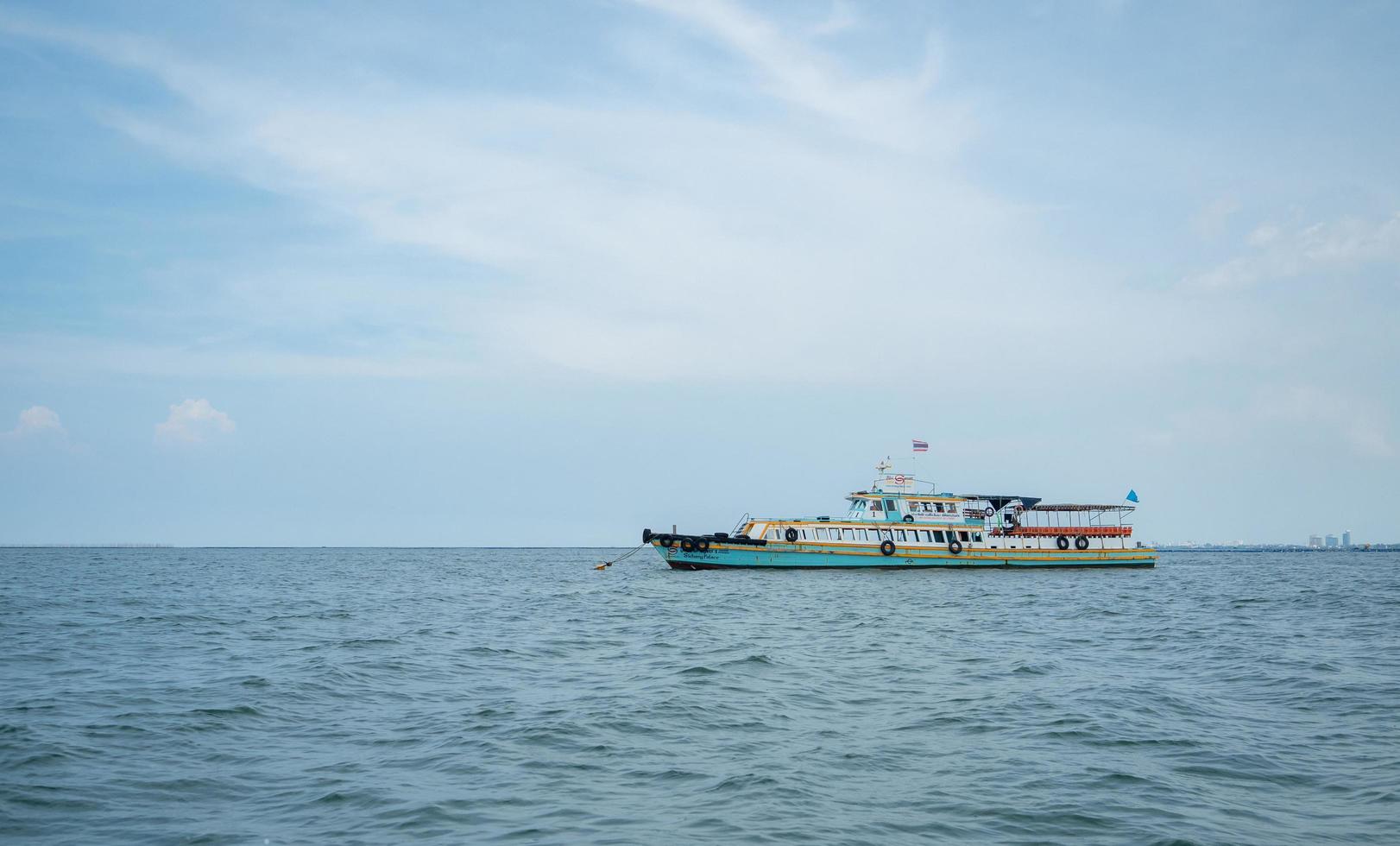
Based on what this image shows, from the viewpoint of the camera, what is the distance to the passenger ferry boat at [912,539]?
190 ft

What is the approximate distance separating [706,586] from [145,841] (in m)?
40.4

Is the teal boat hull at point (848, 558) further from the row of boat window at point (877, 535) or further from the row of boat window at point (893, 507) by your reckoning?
the row of boat window at point (893, 507)

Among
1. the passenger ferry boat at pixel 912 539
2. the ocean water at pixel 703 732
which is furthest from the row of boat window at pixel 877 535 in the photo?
the ocean water at pixel 703 732

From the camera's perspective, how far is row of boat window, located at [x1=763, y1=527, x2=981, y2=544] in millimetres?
57906

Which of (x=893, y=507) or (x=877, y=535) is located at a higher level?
(x=893, y=507)

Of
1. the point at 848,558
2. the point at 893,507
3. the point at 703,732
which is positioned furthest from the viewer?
the point at 893,507

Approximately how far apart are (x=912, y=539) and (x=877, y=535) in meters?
2.96

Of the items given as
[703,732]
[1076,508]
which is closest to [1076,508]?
[1076,508]

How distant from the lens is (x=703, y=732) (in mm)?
13992

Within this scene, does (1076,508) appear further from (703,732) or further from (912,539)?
(703,732)

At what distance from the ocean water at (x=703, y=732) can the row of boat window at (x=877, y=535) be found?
2693 centimetres

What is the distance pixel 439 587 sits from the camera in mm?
58719

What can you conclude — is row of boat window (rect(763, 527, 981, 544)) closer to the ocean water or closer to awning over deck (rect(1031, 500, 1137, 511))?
awning over deck (rect(1031, 500, 1137, 511))

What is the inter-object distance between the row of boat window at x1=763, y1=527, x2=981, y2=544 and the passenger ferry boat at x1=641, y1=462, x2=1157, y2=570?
6 centimetres
